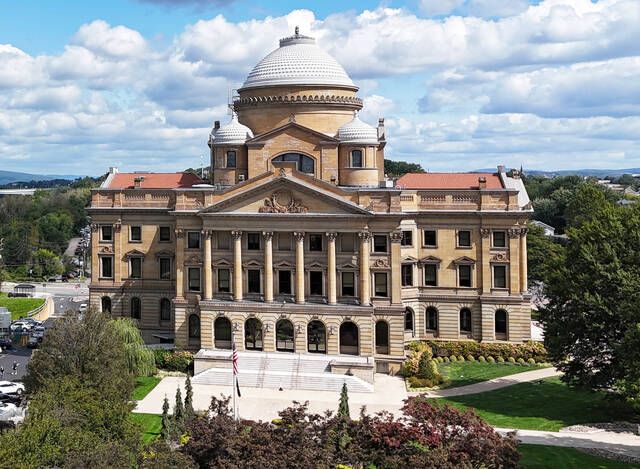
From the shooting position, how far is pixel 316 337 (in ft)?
180

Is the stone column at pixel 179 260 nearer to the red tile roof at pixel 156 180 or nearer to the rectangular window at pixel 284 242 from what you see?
the red tile roof at pixel 156 180

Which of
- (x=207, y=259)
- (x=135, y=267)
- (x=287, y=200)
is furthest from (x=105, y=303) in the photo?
(x=287, y=200)

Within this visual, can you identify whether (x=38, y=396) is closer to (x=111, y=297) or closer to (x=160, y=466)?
(x=160, y=466)

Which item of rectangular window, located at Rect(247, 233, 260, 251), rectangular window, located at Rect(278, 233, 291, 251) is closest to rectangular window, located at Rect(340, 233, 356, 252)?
rectangular window, located at Rect(278, 233, 291, 251)

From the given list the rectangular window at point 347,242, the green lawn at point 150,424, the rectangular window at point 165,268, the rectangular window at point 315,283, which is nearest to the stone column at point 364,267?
the rectangular window at point 347,242

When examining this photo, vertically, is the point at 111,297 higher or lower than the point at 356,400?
higher

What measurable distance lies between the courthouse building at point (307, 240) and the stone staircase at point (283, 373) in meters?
1.27

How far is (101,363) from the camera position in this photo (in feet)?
124

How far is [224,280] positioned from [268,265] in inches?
174

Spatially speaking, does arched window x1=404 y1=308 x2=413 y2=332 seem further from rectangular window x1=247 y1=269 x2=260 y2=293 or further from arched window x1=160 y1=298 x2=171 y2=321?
arched window x1=160 y1=298 x2=171 y2=321

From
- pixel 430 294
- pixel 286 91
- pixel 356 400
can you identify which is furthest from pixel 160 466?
pixel 286 91

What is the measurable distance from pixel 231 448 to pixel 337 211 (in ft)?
94.8

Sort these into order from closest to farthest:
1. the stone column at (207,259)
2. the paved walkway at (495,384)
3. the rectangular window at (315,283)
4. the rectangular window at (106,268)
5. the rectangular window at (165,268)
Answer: the paved walkway at (495,384)
the rectangular window at (315,283)
the stone column at (207,259)
the rectangular window at (165,268)
the rectangular window at (106,268)

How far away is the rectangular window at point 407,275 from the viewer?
5959cm
